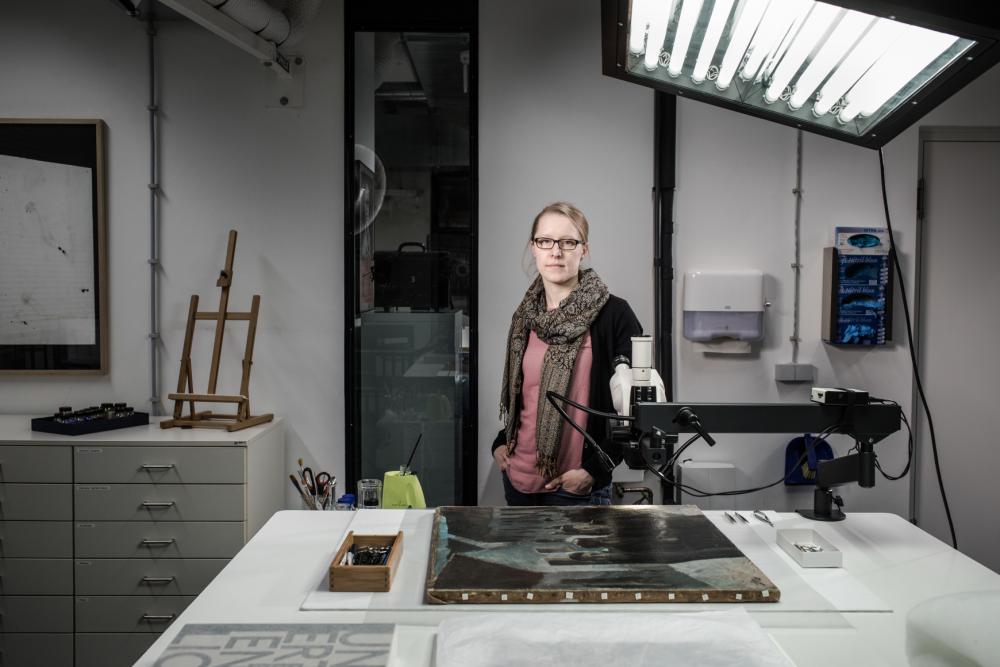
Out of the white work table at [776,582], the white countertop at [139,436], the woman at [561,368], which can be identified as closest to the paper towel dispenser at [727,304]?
the woman at [561,368]

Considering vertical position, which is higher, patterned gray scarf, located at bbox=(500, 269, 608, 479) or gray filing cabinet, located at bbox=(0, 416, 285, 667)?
patterned gray scarf, located at bbox=(500, 269, 608, 479)

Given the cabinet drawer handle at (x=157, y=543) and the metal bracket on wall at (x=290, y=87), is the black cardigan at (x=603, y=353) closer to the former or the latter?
the cabinet drawer handle at (x=157, y=543)

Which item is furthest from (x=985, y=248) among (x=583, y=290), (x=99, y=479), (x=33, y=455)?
(x=33, y=455)

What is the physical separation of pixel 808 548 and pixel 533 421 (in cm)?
106

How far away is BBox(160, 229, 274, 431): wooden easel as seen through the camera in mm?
2725

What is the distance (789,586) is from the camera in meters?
1.25

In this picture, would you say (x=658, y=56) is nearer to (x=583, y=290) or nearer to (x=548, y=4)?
(x=583, y=290)

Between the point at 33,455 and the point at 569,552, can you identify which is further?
the point at 33,455

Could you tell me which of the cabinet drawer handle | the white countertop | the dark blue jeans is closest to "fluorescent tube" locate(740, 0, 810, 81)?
the dark blue jeans

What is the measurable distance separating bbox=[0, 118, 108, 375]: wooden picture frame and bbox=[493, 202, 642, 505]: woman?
1.99m

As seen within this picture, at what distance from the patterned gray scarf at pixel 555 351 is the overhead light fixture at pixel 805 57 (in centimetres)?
108

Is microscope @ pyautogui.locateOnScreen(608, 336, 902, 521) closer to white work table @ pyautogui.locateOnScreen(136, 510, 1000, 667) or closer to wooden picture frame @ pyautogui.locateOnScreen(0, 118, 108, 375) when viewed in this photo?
white work table @ pyautogui.locateOnScreen(136, 510, 1000, 667)

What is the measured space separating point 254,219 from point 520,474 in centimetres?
171

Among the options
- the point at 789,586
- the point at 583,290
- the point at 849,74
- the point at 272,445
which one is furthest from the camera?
the point at 272,445
